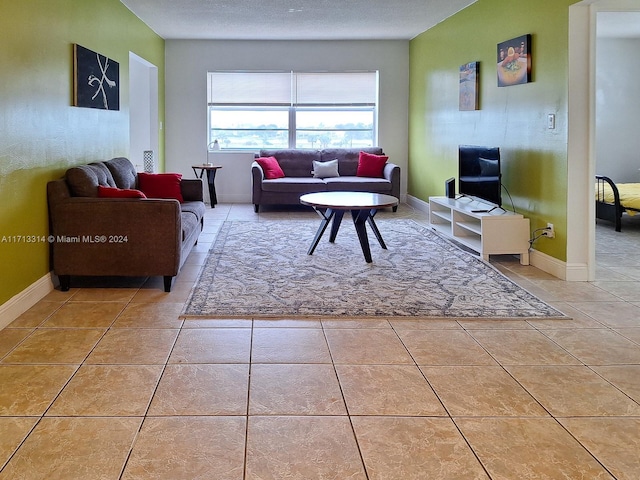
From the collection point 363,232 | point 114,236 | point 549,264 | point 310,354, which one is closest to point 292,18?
point 363,232

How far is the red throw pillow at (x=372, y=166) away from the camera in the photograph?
27.4ft

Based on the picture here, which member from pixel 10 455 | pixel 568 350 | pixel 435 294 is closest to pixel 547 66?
pixel 435 294

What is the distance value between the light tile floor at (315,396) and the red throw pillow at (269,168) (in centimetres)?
456

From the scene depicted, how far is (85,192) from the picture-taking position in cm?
420

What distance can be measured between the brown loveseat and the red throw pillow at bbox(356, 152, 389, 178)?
4.59 m

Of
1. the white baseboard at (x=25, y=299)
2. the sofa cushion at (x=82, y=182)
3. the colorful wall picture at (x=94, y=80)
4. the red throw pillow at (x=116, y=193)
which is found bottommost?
the white baseboard at (x=25, y=299)

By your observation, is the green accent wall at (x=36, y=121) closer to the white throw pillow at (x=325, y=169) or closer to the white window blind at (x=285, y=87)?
the white throw pillow at (x=325, y=169)

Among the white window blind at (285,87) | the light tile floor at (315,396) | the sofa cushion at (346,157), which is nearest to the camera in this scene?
the light tile floor at (315,396)

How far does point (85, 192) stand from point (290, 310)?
1.70 metres

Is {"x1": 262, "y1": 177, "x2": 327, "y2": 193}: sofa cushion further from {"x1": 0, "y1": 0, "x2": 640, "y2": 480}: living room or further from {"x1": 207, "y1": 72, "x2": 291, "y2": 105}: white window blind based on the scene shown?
{"x1": 0, "y1": 0, "x2": 640, "y2": 480}: living room

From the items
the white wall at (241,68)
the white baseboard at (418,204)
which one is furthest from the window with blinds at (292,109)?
the white baseboard at (418,204)

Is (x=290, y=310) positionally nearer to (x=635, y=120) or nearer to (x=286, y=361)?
(x=286, y=361)

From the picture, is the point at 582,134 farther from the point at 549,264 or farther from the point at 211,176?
the point at 211,176

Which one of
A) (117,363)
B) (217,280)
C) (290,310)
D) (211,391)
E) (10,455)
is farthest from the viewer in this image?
(217,280)
